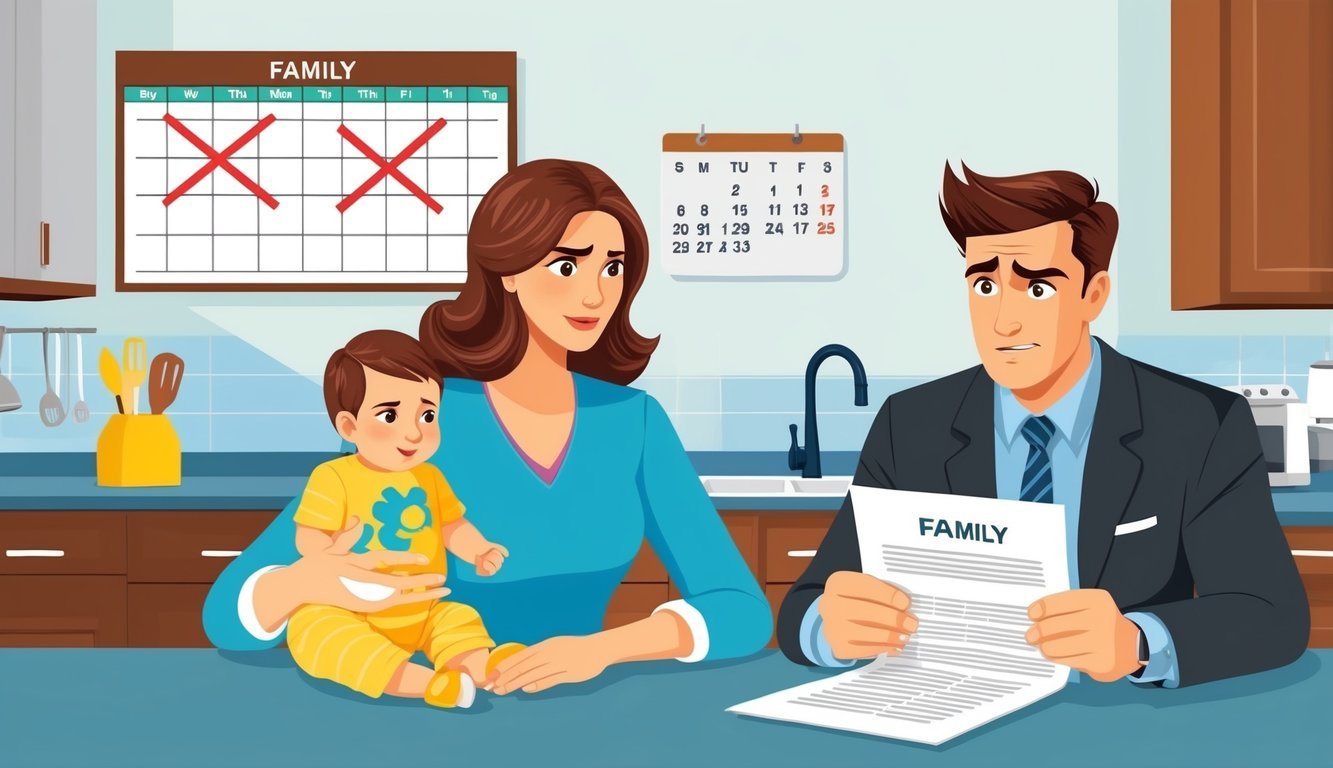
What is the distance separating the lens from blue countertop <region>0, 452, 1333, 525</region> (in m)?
2.83

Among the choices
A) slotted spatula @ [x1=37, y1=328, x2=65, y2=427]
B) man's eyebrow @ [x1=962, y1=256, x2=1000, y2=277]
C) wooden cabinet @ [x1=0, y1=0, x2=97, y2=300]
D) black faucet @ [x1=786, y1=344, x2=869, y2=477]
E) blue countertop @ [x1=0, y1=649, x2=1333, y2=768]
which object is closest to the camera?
blue countertop @ [x1=0, y1=649, x2=1333, y2=768]

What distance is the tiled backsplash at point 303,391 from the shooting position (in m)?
3.48

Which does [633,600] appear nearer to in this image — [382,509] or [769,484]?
[769,484]

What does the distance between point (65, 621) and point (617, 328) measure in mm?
1842

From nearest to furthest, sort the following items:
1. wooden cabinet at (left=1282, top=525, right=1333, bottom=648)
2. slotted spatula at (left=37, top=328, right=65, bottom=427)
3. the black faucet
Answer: wooden cabinet at (left=1282, top=525, right=1333, bottom=648) → the black faucet → slotted spatula at (left=37, top=328, right=65, bottom=427)

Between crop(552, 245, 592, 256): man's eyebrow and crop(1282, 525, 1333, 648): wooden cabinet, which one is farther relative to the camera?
crop(1282, 525, 1333, 648): wooden cabinet

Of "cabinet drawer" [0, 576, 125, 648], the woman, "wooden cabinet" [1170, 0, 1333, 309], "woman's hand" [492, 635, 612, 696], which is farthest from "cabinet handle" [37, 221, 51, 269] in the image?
"wooden cabinet" [1170, 0, 1333, 309]

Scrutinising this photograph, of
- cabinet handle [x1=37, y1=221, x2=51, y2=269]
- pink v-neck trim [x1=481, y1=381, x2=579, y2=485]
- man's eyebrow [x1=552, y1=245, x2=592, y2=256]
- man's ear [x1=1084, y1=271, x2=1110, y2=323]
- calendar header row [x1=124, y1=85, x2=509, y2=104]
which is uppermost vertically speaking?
calendar header row [x1=124, y1=85, x2=509, y2=104]

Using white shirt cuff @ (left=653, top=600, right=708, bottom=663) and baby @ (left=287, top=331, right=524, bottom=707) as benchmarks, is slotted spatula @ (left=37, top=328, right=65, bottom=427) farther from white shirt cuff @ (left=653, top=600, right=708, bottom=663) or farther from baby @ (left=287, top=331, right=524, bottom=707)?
white shirt cuff @ (left=653, top=600, right=708, bottom=663)

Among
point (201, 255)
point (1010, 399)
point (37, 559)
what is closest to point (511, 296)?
point (1010, 399)

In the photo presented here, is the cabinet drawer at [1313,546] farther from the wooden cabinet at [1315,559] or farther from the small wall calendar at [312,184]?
the small wall calendar at [312,184]

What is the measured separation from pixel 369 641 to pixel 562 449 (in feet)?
1.61

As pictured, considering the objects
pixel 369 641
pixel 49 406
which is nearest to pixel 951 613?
pixel 369 641

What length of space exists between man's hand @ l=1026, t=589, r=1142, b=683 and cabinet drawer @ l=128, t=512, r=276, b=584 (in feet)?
6.76
